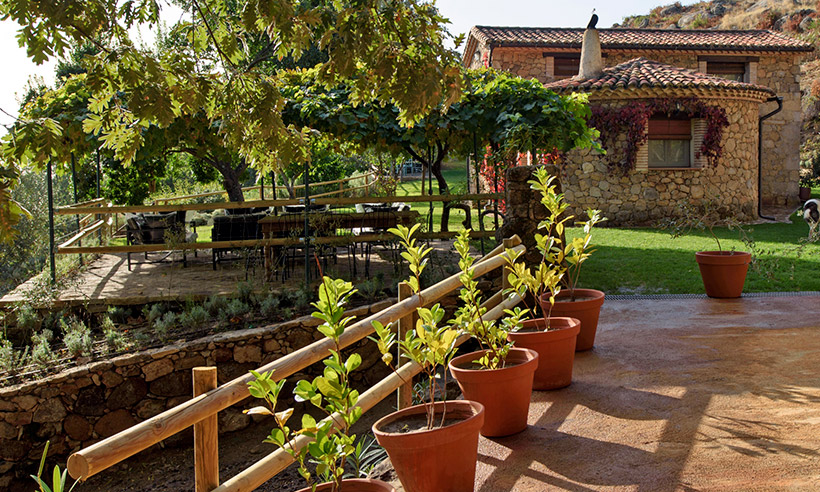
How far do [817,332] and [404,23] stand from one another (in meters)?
4.17

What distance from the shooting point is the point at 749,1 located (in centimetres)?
3325

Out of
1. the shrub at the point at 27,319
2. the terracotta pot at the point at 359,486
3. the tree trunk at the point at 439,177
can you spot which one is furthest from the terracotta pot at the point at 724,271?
the shrub at the point at 27,319

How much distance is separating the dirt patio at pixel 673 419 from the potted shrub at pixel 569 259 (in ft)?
0.89

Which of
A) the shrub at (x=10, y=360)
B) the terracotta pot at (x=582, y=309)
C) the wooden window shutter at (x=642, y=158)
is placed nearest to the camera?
the terracotta pot at (x=582, y=309)

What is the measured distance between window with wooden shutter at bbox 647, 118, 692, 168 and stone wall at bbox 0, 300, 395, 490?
1069 cm

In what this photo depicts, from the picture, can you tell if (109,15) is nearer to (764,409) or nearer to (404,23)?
(404,23)

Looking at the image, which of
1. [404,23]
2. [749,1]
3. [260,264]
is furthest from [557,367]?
[749,1]

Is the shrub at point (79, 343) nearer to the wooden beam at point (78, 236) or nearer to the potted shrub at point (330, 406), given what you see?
the wooden beam at point (78, 236)

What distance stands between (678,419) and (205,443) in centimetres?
250

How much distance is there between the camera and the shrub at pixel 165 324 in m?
6.84

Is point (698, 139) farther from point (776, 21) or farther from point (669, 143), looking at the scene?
point (776, 21)

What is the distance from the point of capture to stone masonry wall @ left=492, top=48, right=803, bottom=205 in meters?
17.7

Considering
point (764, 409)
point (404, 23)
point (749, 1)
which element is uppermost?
point (749, 1)

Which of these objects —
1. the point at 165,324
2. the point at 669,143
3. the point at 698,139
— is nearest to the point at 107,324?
the point at 165,324
